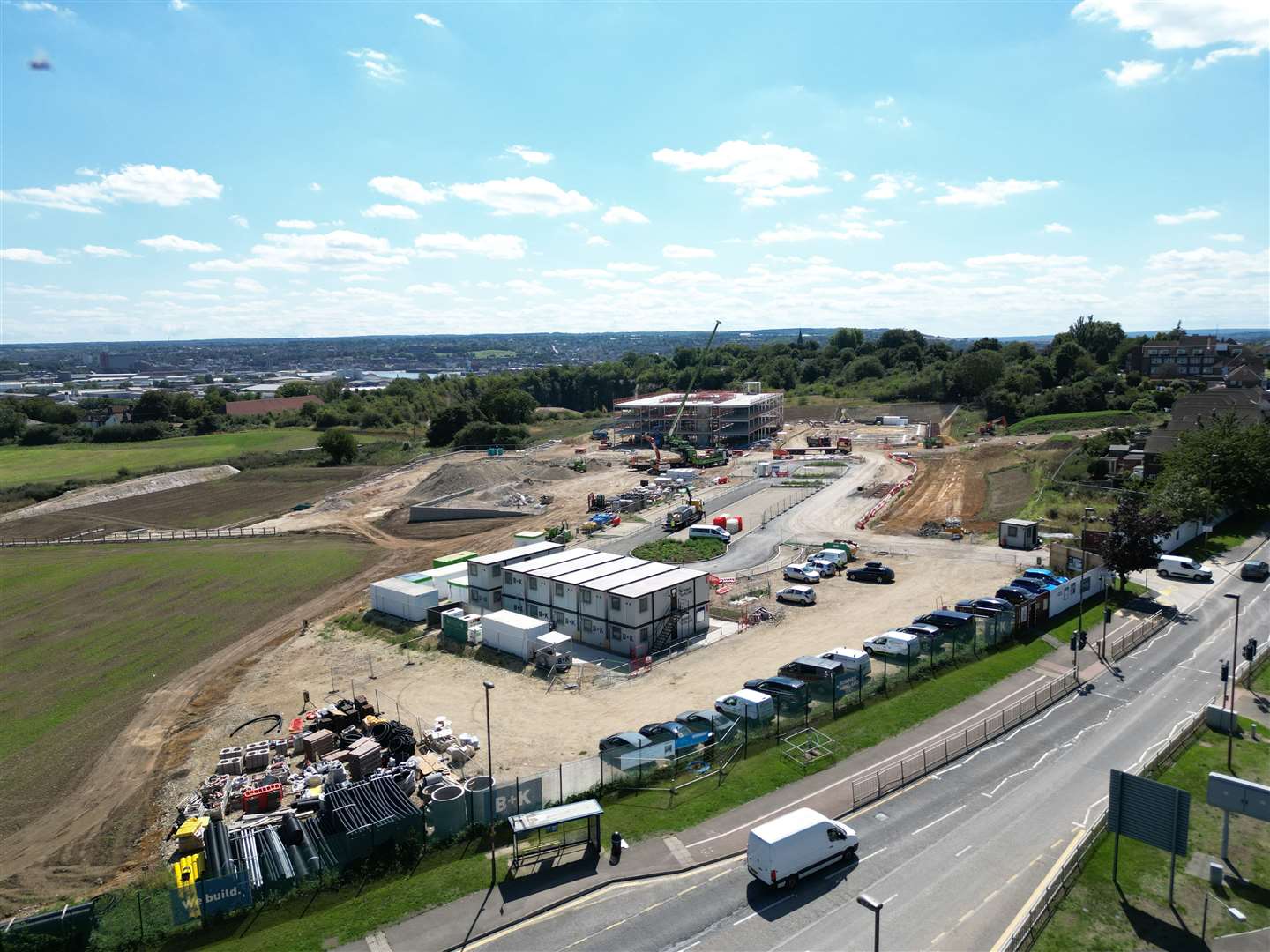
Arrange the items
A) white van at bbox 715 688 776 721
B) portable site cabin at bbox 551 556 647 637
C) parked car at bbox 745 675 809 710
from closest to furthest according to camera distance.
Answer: white van at bbox 715 688 776 721 → parked car at bbox 745 675 809 710 → portable site cabin at bbox 551 556 647 637

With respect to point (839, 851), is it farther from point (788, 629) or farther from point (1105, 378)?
point (1105, 378)

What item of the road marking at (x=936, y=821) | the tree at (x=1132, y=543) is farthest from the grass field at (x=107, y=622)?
the tree at (x=1132, y=543)

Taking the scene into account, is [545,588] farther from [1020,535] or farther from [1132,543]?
[1020,535]

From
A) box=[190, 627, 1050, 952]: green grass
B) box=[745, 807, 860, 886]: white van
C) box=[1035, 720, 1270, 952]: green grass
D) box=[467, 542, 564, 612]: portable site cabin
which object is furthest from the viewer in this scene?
box=[467, 542, 564, 612]: portable site cabin

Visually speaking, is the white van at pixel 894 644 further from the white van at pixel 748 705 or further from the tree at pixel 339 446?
the tree at pixel 339 446

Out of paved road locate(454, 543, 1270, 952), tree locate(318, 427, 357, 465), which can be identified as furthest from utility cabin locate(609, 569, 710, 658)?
tree locate(318, 427, 357, 465)

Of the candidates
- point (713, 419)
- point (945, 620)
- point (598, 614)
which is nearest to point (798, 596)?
point (945, 620)

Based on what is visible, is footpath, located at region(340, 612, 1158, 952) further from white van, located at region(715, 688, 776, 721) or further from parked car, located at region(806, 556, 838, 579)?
parked car, located at region(806, 556, 838, 579)
